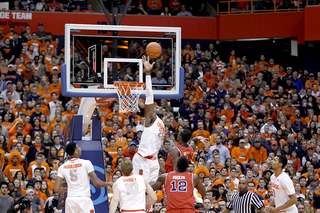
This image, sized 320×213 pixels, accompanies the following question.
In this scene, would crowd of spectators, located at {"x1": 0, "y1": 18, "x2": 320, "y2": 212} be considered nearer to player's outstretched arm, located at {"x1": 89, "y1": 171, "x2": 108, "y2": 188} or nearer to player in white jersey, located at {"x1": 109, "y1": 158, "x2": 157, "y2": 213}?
player's outstretched arm, located at {"x1": 89, "y1": 171, "x2": 108, "y2": 188}

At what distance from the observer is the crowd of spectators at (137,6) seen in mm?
20516

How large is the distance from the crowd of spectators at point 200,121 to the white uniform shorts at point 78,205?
3.29 meters

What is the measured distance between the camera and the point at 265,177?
43.5ft

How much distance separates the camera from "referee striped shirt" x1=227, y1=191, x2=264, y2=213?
887 cm

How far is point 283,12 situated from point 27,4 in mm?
10541

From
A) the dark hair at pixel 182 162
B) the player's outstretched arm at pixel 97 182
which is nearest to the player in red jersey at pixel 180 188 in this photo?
the dark hair at pixel 182 162

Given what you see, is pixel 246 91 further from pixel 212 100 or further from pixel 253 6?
pixel 253 6

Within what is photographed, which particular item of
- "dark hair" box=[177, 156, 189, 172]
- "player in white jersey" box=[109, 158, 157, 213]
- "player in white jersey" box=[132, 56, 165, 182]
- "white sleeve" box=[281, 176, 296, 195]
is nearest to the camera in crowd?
"player in white jersey" box=[132, 56, 165, 182]

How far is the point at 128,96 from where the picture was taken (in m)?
8.55

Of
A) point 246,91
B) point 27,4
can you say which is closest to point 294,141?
point 246,91

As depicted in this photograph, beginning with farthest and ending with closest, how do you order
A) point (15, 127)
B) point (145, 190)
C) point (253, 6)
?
point (253, 6) < point (15, 127) < point (145, 190)

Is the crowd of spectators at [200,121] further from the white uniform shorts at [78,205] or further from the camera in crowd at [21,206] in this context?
the white uniform shorts at [78,205]

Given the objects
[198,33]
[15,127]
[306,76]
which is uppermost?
[198,33]

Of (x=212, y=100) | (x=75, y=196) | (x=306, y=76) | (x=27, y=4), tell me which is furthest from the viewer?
(x=27, y=4)
